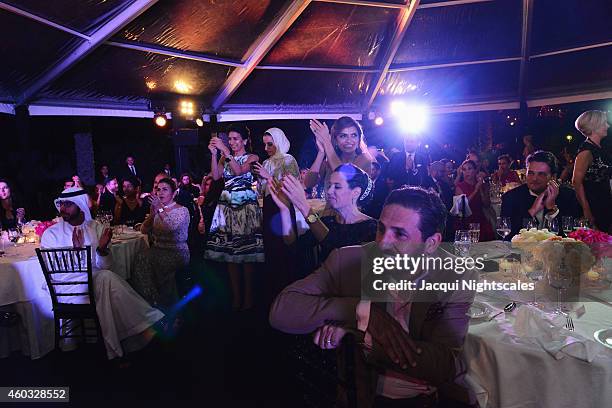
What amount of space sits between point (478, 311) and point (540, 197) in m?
1.75

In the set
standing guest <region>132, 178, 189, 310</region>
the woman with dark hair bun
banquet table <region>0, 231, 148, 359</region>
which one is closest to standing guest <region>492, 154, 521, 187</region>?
the woman with dark hair bun

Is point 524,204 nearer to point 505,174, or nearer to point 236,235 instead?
point 236,235

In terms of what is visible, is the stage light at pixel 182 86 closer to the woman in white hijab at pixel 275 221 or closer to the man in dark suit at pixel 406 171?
the woman in white hijab at pixel 275 221

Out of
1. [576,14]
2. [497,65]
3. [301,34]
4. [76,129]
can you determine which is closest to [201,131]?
[76,129]

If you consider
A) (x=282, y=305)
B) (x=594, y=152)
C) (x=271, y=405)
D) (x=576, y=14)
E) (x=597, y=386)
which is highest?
(x=576, y=14)

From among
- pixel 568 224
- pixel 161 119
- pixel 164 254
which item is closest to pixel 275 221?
pixel 164 254

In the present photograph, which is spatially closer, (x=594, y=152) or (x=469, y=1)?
(x=594, y=152)

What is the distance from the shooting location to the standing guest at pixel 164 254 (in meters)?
4.45

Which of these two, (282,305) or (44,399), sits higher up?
(282,305)

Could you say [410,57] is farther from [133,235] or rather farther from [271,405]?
[271,405]

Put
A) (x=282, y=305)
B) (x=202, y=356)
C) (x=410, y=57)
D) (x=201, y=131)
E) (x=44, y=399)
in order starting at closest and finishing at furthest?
(x=282, y=305) < (x=44, y=399) < (x=202, y=356) < (x=410, y=57) < (x=201, y=131)

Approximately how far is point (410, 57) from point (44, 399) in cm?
783

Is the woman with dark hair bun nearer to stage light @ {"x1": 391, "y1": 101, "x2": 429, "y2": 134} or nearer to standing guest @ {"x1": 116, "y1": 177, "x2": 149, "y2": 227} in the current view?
standing guest @ {"x1": 116, "y1": 177, "x2": 149, "y2": 227}

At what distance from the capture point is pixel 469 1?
22.4 feet
